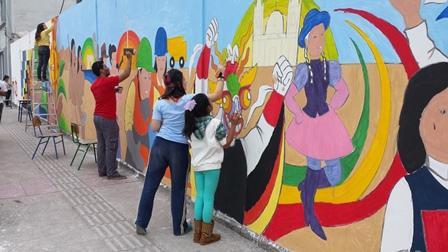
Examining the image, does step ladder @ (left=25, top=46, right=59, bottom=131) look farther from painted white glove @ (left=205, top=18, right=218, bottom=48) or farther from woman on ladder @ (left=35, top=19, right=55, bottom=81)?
painted white glove @ (left=205, top=18, right=218, bottom=48)

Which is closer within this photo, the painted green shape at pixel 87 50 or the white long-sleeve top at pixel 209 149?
the white long-sleeve top at pixel 209 149

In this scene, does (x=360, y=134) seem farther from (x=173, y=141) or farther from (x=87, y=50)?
(x=87, y=50)

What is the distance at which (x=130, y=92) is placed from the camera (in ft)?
26.6

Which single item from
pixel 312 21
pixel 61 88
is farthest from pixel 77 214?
pixel 61 88

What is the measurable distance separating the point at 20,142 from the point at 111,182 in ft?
19.6

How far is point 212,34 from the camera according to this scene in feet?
17.5

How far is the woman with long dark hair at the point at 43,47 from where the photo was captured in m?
14.3

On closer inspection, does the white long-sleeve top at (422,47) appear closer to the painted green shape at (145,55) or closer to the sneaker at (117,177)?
the painted green shape at (145,55)

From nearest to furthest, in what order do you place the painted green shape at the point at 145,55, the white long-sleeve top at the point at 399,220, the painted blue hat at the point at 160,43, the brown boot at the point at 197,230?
the white long-sleeve top at the point at 399,220 → the brown boot at the point at 197,230 → the painted blue hat at the point at 160,43 → the painted green shape at the point at 145,55

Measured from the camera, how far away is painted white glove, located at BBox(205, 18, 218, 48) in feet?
17.3

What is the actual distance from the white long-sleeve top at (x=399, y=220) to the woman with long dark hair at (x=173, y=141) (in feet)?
7.08

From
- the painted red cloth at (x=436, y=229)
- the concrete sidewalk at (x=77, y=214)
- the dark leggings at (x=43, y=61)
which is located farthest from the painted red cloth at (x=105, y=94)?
the dark leggings at (x=43, y=61)

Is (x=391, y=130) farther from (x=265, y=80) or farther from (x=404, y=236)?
(x=265, y=80)

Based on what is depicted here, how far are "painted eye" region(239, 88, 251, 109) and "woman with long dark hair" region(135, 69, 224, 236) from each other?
0.22 meters
